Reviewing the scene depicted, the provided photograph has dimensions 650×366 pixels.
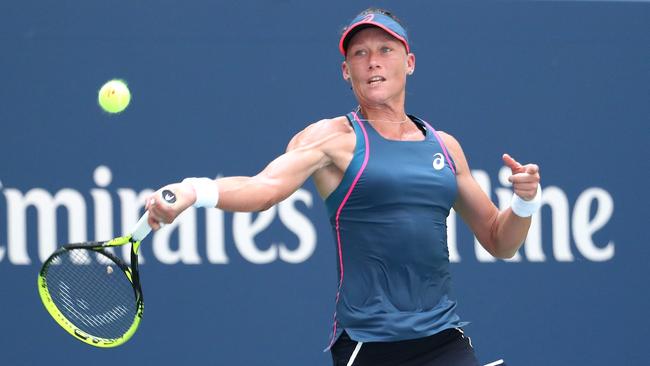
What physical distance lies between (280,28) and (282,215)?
2.95 feet

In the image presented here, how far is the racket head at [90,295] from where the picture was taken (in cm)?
382

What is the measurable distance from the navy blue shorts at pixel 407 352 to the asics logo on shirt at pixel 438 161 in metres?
0.54

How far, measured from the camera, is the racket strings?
14.3ft

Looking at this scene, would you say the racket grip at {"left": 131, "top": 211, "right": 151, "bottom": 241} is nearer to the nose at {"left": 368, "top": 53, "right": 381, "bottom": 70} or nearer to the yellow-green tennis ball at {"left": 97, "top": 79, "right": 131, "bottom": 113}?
the nose at {"left": 368, "top": 53, "right": 381, "bottom": 70}

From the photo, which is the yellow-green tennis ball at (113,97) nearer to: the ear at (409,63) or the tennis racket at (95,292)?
the tennis racket at (95,292)

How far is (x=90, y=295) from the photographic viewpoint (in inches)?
180

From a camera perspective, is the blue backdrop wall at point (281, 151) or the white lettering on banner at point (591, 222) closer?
the blue backdrop wall at point (281, 151)

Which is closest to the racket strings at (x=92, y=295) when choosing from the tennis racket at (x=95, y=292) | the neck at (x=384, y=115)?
the tennis racket at (x=95, y=292)

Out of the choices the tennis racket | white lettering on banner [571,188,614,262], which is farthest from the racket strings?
white lettering on banner [571,188,614,262]

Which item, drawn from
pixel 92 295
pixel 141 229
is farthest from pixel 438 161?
pixel 92 295

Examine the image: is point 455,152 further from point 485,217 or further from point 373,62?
point 373,62

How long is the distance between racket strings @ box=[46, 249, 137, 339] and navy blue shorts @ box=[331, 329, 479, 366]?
0.82m

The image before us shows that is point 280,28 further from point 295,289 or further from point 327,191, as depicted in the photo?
point 327,191

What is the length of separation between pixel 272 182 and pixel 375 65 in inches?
24.2
